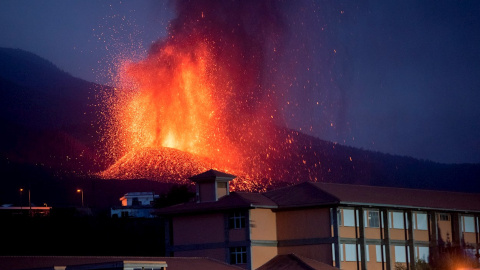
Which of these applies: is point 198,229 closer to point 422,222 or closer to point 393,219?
point 393,219

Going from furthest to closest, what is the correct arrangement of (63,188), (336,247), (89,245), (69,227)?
(63,188), (69,227), (89,245), (336,247)

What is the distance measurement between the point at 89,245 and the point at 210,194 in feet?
128

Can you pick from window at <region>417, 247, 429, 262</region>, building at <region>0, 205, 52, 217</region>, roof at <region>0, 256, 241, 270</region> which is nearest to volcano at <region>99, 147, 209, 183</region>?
building at <region>0, 205, 52, 217</region>

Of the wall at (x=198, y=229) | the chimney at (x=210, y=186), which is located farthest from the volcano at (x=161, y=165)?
the wall at (x=198, y=229)

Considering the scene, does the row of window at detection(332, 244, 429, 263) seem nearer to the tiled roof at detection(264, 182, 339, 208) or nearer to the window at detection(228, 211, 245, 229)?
the tiled roof at detection(264, 182, 339, 208)

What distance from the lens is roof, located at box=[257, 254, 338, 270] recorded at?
190 ft

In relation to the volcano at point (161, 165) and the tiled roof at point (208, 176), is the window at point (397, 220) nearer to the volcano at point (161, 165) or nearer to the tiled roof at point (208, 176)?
the tiled roof at point (208, 176)

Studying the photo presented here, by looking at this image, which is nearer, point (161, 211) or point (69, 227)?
point (161, 211)

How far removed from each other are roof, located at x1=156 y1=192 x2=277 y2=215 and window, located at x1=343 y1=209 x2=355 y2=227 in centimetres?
477

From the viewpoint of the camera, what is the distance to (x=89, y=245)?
325 ft

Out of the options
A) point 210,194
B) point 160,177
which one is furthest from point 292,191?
point 160,177

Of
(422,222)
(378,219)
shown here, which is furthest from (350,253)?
(422,222)

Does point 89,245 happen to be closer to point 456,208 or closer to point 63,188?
point 456,208

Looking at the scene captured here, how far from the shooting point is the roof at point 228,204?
6069 cm
